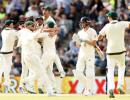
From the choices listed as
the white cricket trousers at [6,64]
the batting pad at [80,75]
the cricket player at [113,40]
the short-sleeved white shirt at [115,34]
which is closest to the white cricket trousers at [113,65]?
the cricket player at [113,40]

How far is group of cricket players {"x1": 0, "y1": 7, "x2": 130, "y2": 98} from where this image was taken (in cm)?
2142

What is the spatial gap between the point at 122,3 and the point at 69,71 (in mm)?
4512

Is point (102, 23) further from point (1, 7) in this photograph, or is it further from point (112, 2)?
point (1, 7)

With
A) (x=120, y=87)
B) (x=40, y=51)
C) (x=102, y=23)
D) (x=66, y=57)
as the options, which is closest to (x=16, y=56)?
(x=66, y=57)

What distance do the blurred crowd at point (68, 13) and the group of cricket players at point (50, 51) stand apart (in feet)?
16.7

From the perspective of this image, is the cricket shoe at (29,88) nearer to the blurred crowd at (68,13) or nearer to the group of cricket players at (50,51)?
the group of cricket players at (50,51)

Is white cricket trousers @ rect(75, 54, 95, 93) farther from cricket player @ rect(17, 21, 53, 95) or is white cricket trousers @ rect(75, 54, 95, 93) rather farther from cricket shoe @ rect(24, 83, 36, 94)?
cricket shoe @ rect(24, 83, 36, 94)

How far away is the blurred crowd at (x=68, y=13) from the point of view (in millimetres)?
Result: 29562

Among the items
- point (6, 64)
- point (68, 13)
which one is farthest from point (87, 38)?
point (68, 13)

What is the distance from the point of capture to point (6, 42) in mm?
24031

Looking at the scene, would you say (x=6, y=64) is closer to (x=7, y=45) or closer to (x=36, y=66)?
(x=7, y=45)

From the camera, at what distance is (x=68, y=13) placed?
104ft

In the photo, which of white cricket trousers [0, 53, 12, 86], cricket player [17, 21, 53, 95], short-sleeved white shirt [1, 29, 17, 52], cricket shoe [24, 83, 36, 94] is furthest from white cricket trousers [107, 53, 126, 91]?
white cricket trousers [0, 53, 12, 86]

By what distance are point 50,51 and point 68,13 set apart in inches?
346
